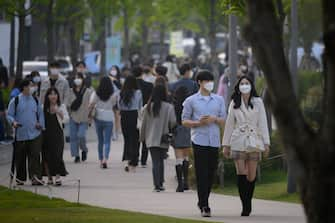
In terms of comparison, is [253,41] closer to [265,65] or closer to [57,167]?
[265,65]

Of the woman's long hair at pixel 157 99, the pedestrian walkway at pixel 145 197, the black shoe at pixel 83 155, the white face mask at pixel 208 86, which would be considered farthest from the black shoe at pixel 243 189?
the black shoe at pixel 83 155

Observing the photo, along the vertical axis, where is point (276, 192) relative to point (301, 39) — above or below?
below

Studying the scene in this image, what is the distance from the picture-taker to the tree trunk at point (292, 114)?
687 cm

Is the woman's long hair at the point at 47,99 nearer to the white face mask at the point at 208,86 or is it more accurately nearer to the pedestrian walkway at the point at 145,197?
the pedestrian walkway at the point at 145,197

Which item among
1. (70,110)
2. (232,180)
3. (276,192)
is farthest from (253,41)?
(70,110)

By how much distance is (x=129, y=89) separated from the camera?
64.5ft

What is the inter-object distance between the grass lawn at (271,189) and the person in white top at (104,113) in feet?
11.4

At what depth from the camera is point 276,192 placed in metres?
16.2

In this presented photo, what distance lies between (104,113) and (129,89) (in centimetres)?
107

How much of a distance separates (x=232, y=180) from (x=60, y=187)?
278cm

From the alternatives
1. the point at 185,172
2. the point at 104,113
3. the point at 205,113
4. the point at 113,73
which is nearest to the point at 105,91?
the point at 104,113

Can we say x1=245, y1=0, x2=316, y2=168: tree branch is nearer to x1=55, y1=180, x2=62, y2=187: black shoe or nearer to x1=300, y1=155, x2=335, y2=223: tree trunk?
x1=300, y1=155, x2=335, y2=223: tree trunk

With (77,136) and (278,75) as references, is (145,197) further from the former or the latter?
(278,75)

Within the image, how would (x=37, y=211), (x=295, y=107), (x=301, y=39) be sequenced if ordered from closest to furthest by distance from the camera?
(x=295, y=107)
(x=37, y=211)
(x=301, y=39)
